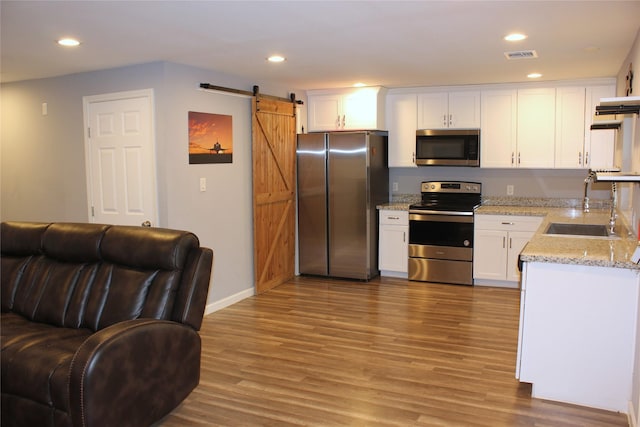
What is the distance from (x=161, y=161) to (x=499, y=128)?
369cm

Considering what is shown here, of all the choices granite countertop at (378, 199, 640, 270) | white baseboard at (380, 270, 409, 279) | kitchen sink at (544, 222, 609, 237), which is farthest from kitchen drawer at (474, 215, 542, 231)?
kitchen sink at (544, 222, 609, 237)

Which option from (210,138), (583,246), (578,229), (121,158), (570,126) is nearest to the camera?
(583,246)

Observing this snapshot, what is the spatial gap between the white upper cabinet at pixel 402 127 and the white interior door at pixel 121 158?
118 inches

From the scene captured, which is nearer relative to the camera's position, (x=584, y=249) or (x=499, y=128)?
(x=584, y=249)

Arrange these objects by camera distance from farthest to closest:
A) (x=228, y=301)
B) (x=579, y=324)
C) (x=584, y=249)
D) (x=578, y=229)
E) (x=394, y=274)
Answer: (x=394, y=274)
(x=228, y=301)
(x=578, y=229)
(x=584, y=249)
(x=579, y=324)

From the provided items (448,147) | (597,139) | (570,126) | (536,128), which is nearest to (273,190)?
(448,147)

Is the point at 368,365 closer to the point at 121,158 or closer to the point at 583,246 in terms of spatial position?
the point at 583,246

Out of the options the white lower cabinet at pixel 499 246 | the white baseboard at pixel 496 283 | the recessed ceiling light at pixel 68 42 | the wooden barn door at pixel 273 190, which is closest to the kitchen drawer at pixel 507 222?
the white lower cabinet at pixel 499 246

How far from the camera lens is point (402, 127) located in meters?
6.41

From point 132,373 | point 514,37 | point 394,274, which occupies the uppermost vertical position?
point 514,37

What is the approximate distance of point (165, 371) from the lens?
2.78m

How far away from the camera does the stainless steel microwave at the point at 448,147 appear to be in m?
6.07

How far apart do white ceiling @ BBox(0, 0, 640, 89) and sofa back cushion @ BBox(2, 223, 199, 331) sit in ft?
4.15

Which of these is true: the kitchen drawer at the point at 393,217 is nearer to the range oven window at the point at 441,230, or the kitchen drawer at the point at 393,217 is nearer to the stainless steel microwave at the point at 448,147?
the range oven window at the point at 441,230
